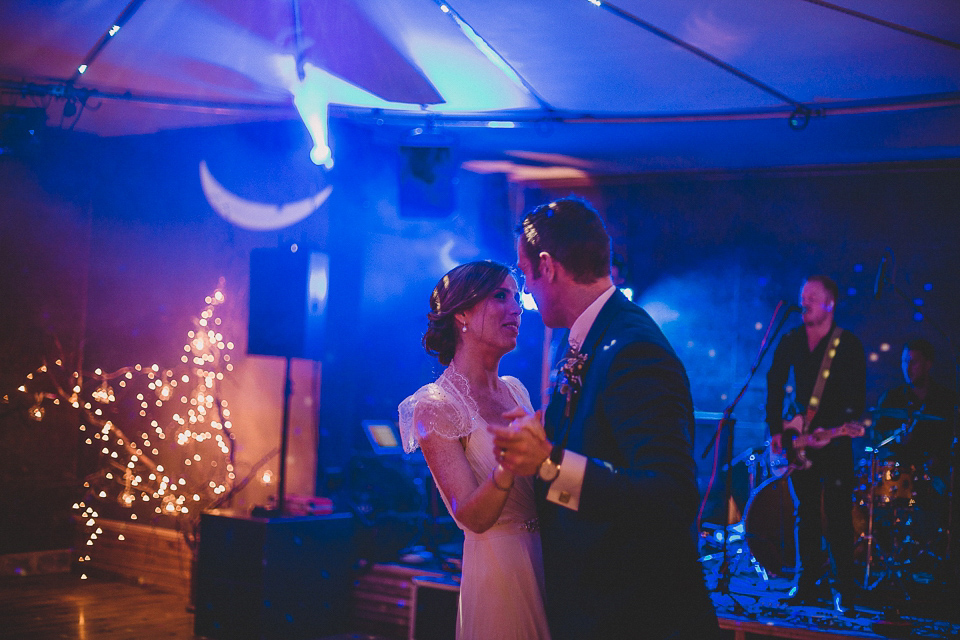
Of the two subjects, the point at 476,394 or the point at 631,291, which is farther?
the point at 631,291

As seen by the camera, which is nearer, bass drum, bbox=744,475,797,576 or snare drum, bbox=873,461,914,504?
snare drum, bbox=873,461,914,504

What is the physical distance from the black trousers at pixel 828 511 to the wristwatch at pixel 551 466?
4.09 meters

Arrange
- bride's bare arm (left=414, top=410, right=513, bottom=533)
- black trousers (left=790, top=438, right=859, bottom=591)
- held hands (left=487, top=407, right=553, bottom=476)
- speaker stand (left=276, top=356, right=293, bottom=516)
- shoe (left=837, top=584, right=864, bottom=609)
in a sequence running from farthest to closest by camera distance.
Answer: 1. speaker stand (left=276, top=356, right=293, bottom=516)
2. black trousers (left=790, top=438, right=859, bottom=591)
3. shoe (left=837, top=584, right=864, bottom=609)
4. bride's bare arm (left=414, top=410, right=513, bottom=533)
5. held hands (left=487, top=407, right=553, bottom=476)

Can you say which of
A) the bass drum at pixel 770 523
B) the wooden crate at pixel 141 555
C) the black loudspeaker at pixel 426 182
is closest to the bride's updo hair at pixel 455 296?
the black loudspeaker at pixel 426 182

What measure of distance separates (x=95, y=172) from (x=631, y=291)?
5.07 meters

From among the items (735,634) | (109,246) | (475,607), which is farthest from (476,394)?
(109,246)

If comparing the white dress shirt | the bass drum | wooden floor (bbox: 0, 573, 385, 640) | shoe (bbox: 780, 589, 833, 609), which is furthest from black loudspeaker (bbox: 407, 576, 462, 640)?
the white dress shirt

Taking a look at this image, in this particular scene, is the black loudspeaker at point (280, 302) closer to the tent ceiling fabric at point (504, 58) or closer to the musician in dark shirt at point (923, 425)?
the tent ceiling fabric at point (504, 58)

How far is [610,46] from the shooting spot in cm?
463

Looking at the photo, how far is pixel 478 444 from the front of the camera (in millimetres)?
2605

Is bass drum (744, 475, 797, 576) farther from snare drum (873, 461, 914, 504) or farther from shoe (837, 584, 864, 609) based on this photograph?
shoe (837, 584, 864, 609)

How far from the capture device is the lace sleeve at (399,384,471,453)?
2.51 meters

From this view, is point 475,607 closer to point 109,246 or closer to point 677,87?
point 677,87

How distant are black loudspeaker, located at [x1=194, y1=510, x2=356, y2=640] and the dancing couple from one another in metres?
2.94
